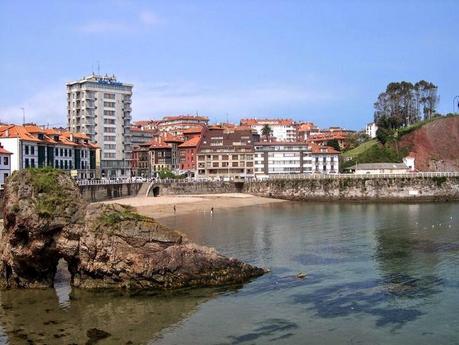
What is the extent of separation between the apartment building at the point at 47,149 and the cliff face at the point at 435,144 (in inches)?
3190

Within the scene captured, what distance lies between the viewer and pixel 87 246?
30.0m

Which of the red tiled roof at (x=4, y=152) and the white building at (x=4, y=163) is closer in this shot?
the white building at (x=4, y=163)

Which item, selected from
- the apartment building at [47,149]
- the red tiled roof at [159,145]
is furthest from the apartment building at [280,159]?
the apartment building at [47,149]

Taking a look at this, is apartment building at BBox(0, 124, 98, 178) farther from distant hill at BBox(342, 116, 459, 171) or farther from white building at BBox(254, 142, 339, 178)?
distant hill at BBox(342, 116, 459, 171)

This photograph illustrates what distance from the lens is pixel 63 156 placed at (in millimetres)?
104375

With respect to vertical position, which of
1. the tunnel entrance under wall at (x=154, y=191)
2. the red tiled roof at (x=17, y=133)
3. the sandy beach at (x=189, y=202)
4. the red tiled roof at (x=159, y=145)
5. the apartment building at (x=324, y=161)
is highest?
the red tiled roof at (x=159, y=145)

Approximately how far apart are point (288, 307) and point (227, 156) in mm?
117562

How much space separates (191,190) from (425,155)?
Result: 217 ft

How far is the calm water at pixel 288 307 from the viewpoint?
23484mm

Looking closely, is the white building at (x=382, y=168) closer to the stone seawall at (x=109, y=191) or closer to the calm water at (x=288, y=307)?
the stone seawall at (x=109, y=191)

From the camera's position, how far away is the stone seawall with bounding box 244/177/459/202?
109 metres

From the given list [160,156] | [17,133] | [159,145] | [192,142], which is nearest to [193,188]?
[17,133]

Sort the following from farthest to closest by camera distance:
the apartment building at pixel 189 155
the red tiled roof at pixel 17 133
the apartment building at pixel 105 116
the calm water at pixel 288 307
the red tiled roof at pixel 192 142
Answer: the red tiled roof at pixel 192 142
the apartment building at pixel 189 155
the apartment building at pixel 105 116
the red tiled roof at pixel 17 133
the calm water at pixel 288 307

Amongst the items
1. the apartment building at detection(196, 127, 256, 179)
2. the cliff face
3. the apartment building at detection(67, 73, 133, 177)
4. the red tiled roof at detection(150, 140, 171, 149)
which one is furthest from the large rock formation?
the red tiled roof at detection(150, 140, 171, 149)
